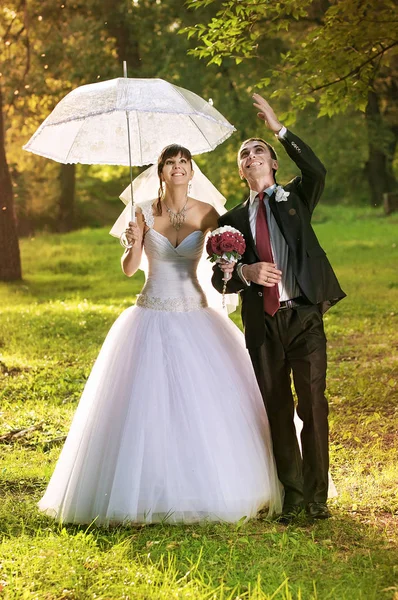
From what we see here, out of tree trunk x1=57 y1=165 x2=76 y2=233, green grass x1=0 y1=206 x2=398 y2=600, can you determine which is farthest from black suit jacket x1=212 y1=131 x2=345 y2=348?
tree trunk x1=57 y1=165 x2=76 y2=233

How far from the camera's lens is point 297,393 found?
5.06 metres

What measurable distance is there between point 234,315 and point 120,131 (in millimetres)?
8274

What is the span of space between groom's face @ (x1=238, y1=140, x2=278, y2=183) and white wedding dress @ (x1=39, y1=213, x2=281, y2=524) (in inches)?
25.4

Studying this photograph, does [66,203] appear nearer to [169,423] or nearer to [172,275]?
[172,275]

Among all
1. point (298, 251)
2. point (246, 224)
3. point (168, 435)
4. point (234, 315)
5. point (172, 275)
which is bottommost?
point (234, 315)

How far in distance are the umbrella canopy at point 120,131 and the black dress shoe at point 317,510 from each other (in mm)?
2281

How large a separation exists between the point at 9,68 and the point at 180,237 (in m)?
16.2

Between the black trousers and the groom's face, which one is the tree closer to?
the groom's face

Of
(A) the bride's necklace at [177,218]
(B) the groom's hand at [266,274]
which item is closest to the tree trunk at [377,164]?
(A) the bride's necklace at [177,218]

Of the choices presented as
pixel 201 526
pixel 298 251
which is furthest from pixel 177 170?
pixel 201 526

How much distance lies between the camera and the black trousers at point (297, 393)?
5000 millimetres

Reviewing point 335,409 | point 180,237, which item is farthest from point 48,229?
point 180,237

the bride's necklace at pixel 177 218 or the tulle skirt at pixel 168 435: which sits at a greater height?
the bride's necklace at pixel 177 218

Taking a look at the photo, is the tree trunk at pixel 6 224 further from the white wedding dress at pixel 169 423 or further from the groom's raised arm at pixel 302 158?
the groom's raised arm at pixel 302 158
